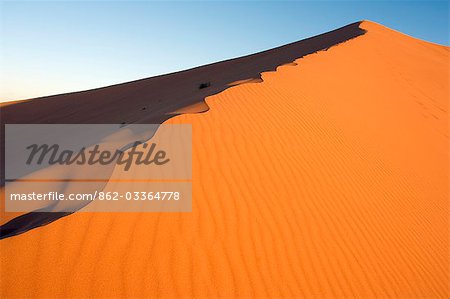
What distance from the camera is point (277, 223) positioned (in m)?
4.54

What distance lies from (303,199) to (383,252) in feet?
4.23

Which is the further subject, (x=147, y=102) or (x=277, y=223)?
(x=147, y=102)

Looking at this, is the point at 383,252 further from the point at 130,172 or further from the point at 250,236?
the point at 130,172

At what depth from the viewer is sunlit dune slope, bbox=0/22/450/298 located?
11.6 feet

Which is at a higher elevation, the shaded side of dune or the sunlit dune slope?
the shaded side of dune

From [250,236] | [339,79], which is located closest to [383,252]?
[250,236]

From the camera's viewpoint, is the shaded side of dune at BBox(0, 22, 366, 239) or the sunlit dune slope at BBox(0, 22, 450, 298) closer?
the sunlit dune slope at BBox(0, 22, 450, 298)

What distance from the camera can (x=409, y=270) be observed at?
4.56 meters

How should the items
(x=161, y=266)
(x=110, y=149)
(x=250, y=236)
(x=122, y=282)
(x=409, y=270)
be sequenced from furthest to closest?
1. (x=110, y=149)
2. (x=409, y=270)
3. (x=250, y=236)
4. (x=161, y=266)
5. (x=122, y=282)

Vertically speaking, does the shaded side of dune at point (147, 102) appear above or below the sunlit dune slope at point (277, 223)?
above

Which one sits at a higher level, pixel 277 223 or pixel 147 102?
pixel 147 102

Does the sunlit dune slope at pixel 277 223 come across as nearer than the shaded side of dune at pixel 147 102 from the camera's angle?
Yes

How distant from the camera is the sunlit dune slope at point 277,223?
354 centimetres

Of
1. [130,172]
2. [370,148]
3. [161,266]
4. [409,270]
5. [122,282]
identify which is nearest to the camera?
[122,282]
